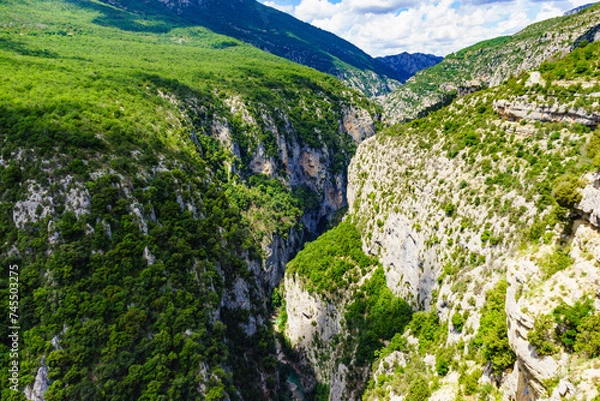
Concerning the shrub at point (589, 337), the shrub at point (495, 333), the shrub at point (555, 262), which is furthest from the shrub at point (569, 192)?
the shrub at point (495, 333)

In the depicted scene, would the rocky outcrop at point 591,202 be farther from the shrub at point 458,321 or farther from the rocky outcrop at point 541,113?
the rocky outcrop at point 541,113

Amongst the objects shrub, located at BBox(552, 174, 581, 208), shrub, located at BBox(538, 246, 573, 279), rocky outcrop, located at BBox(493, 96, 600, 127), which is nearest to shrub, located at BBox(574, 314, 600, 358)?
shrub, located at BBox(538, 246, 573, 279)

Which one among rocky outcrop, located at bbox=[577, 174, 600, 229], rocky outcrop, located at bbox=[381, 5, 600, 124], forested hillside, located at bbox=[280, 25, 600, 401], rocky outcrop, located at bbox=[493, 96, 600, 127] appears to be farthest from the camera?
rocky outcrop, located at bbox=[381, 5, 600, 124]

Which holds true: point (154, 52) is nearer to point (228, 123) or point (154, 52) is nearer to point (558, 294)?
point (228, 123)

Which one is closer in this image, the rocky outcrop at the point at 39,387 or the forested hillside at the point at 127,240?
the rocky outcrop at the point at 39,387

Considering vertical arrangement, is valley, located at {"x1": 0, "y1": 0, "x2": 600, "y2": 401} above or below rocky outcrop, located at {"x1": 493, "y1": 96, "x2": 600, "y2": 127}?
below

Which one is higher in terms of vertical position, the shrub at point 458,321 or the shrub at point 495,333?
the shrub at point 495,333

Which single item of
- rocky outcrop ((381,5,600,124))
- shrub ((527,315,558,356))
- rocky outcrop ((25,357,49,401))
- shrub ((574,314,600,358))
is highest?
rocky outcrop ((381,5,600,124))

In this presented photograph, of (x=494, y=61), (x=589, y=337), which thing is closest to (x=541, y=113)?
(x=589, y=337)

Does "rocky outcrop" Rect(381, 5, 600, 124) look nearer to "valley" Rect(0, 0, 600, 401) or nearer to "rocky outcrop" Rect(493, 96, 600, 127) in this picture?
"rocky outcrop" Rect(493, 96, 600, 127)

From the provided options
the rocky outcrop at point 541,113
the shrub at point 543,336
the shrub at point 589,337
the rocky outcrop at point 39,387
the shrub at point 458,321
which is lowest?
the rocky outcrop at point 39,387

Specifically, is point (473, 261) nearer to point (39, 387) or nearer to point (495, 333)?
point (495, 333)

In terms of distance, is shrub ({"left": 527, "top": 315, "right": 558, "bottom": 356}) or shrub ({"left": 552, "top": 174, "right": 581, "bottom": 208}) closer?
shrub ({"left": 527, "top": 315, "right": 558, "bottom": 356})
